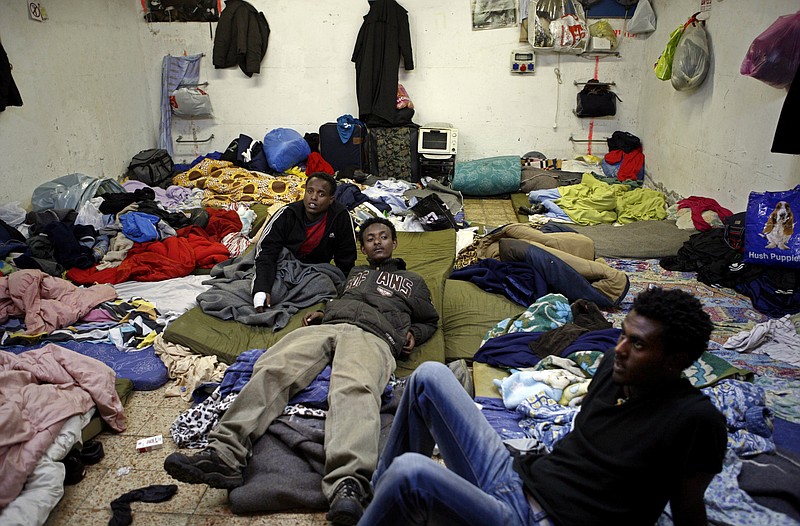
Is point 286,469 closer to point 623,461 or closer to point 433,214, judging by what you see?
point 623,461

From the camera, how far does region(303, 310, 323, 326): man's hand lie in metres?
2.95

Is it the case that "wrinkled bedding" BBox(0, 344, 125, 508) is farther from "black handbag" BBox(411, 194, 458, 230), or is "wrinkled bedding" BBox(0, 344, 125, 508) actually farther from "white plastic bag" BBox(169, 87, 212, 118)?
"white plastic bag" BBox(169, 87, 212, 118)

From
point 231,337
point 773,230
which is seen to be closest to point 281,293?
point 231,337

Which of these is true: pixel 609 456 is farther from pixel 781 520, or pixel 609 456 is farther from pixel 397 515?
pixel 781 520

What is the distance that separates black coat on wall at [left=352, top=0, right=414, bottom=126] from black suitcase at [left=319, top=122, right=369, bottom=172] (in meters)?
0.32

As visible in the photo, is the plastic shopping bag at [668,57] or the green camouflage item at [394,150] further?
the green camouflage item at [394,150]

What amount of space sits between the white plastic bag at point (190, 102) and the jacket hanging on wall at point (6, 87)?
2295mm

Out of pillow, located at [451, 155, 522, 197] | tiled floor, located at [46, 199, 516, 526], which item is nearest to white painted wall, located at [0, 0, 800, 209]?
pillow, located at [451, 155, 522, 197]

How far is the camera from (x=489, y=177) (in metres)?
6.48

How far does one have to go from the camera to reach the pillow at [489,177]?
6.48 metres

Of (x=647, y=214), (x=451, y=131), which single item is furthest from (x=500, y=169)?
(x=647, y=214)

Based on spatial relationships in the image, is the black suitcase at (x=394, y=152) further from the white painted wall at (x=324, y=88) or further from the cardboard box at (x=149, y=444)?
the cardboard box at (x=149, y=444)

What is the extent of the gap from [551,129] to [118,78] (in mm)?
4871

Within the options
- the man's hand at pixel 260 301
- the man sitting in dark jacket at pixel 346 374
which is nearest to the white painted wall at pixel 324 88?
the man's hand at pixel 260 301
